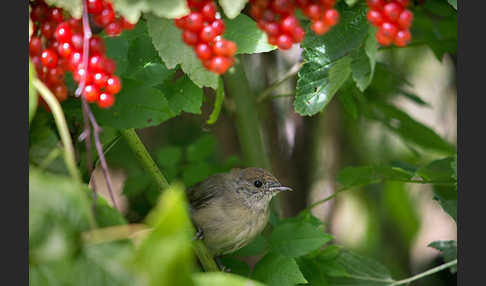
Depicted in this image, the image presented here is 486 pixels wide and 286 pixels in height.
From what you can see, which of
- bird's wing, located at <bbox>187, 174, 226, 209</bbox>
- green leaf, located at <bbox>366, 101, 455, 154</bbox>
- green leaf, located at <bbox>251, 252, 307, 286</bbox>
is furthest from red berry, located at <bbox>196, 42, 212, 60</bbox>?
bird's wing, located at <bbox>187, 174, 226, 209</bbox>

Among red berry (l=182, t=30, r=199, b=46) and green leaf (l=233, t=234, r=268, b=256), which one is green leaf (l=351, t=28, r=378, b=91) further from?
green leaf (l=233, t=234, r=268, b=256)

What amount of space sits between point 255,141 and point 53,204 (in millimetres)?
1575

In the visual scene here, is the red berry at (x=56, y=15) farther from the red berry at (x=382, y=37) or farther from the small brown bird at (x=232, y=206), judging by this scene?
the small brown bird at (x=232, y=206)

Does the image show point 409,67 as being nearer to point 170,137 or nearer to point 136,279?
point 170,137

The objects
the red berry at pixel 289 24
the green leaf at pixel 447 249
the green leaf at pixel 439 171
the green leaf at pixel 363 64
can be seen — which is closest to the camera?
the red berry at pixel 289 24

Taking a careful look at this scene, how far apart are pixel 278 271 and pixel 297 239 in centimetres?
20

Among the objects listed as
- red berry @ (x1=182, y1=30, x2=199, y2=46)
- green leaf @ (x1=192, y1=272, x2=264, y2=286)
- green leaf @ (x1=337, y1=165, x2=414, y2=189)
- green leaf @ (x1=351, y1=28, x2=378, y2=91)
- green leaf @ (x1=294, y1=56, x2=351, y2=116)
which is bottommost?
green leaf @ (x1=337, y1=165, x2=414, y2=189)

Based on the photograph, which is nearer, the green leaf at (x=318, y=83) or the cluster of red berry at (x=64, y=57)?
the cluster of red berry at (x=64, y=57)

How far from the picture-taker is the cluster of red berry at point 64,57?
1266 mm

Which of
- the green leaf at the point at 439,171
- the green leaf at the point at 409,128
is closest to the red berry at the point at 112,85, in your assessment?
the green leaf at the point at 439,171

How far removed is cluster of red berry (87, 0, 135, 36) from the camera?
4.25 feet

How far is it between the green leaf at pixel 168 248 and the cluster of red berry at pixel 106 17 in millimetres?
517

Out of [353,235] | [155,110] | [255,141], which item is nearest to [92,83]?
[155,110]

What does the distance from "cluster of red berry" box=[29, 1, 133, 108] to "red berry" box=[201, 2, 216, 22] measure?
0.71 ft
